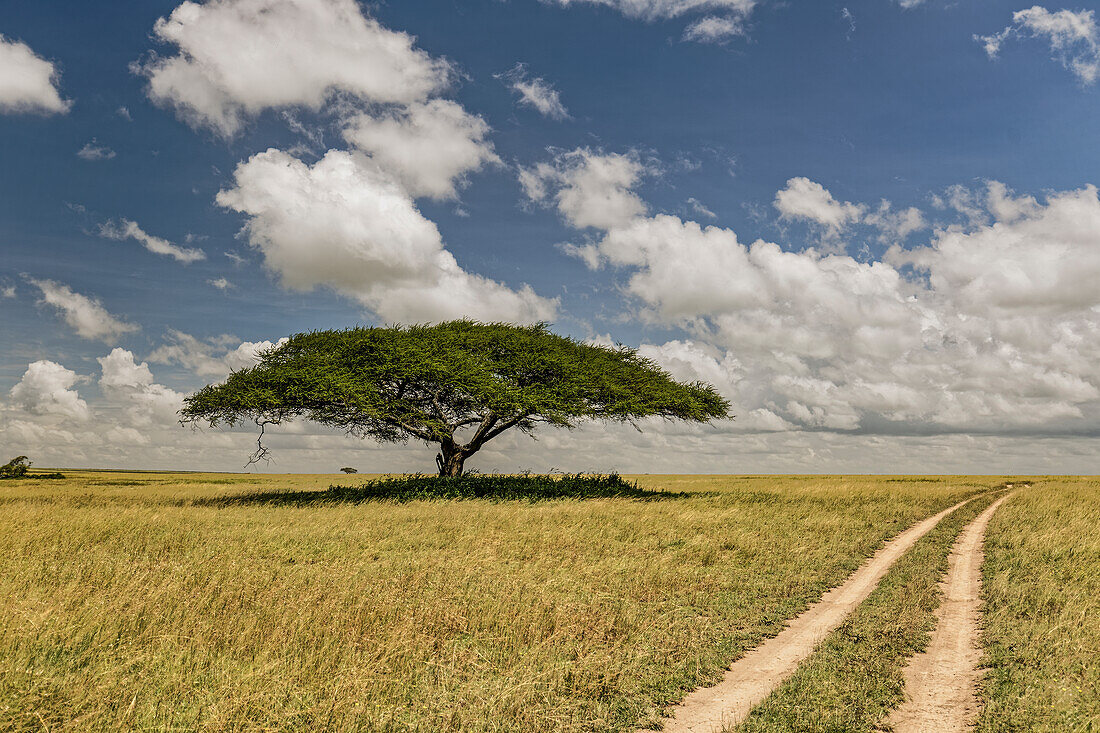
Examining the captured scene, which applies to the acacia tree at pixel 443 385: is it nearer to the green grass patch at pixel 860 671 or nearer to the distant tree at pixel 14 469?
the green grass patch at pixel 860 671

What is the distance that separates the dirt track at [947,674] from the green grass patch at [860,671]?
14cm

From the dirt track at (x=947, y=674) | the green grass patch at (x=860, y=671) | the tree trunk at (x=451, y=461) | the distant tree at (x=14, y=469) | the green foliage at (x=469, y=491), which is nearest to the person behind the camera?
the green grass patch at (x=860, y=671)

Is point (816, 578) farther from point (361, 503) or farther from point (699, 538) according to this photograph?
point (361, 503)

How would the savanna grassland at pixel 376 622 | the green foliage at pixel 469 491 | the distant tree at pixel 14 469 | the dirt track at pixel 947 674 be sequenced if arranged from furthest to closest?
the distant tree at pixel 14 469 < the green foliage at pixel 469 491 < the dirt track at pixel 947 674 < the savanna grassland at pixel 376 622

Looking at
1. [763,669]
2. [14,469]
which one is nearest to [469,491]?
[763,669]

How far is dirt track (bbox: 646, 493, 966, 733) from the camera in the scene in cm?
620

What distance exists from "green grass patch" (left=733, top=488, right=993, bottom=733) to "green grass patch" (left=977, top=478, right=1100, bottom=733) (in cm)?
89

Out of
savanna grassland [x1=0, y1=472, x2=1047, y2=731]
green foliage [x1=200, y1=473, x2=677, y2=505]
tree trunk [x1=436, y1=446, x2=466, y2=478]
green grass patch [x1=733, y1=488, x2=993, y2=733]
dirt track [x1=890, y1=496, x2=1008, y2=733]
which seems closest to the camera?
savanna grassland [x1=0, y1=472, x2=1047, y2=731]

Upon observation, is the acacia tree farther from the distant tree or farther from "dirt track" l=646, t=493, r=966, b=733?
the distant tree

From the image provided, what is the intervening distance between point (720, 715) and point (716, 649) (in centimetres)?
199

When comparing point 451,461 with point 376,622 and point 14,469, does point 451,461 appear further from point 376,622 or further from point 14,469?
point 14,469

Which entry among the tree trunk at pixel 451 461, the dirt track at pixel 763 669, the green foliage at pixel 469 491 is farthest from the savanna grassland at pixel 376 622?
the tree trunk at pixel 451 461

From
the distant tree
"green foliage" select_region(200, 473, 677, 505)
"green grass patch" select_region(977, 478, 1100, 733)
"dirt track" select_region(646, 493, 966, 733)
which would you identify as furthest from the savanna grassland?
the distant tree

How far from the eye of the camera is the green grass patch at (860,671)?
6.12 metres
